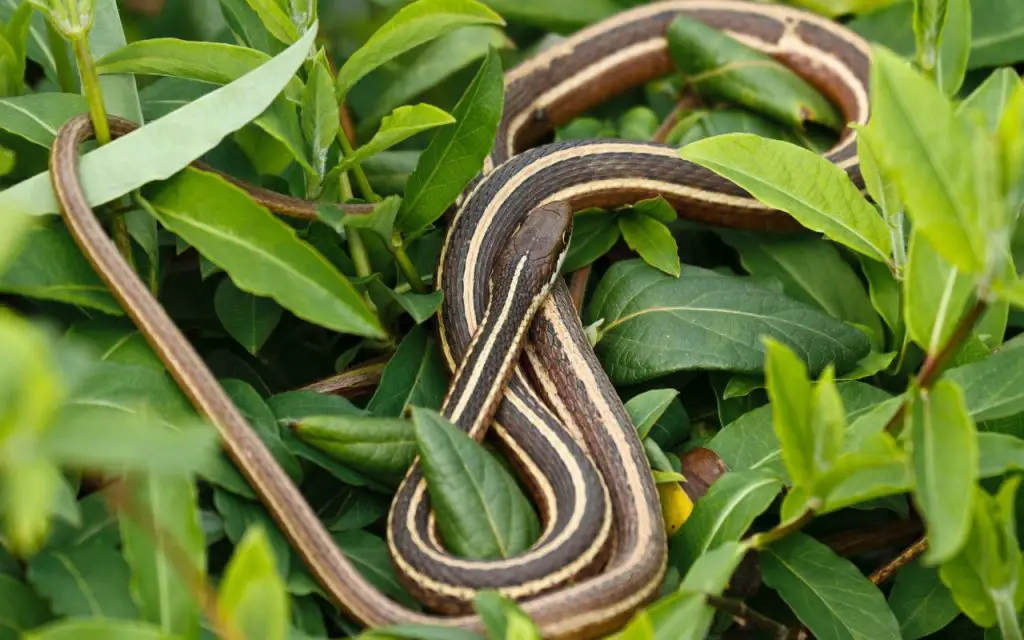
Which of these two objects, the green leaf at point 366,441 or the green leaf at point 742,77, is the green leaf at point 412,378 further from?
the green leaf at point 742,77

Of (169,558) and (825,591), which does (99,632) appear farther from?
(825,591)

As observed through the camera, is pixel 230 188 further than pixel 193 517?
Yes

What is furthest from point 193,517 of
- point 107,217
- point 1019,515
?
point 1019,515

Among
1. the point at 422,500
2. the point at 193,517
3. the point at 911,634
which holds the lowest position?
the point at 911,634

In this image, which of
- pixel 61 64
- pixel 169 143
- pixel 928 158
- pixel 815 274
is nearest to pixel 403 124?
pixel 169 143

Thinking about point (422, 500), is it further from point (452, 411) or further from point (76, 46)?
point (76, 46)
